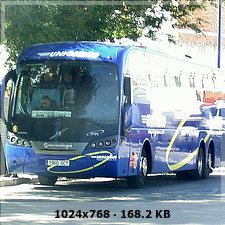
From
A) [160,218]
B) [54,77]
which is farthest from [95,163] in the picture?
[160,218]

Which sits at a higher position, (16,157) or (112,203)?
(16,157)

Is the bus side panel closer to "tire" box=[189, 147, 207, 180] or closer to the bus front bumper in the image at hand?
the bus front bumper

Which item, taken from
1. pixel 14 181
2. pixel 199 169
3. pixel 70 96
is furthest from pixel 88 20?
pixel 199 169

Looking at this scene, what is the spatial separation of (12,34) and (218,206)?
8470 mm

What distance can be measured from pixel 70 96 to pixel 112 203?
3.87 meters

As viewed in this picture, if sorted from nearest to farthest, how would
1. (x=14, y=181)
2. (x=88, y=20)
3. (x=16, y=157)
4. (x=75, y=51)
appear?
(x=16, y=157), (x=75, y=51), (x=14, y=181), (x=88, y=20)

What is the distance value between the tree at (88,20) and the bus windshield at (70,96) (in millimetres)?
1801

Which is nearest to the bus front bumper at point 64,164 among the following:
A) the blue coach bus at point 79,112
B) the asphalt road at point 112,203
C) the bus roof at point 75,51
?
the blue coach bus at point 79,112

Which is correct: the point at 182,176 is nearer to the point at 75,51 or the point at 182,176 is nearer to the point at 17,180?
the point at 17,180

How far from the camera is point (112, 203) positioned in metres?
18.3

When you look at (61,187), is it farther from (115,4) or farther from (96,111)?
(115,4)

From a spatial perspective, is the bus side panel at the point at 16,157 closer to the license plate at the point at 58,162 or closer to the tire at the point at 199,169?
the license plate at the point at 58,162

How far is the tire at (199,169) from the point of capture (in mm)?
28281

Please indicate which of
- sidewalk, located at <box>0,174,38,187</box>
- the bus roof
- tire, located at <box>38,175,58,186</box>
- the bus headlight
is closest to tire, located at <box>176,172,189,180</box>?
sidewalk, located at <box>0,174,38,187</box>
